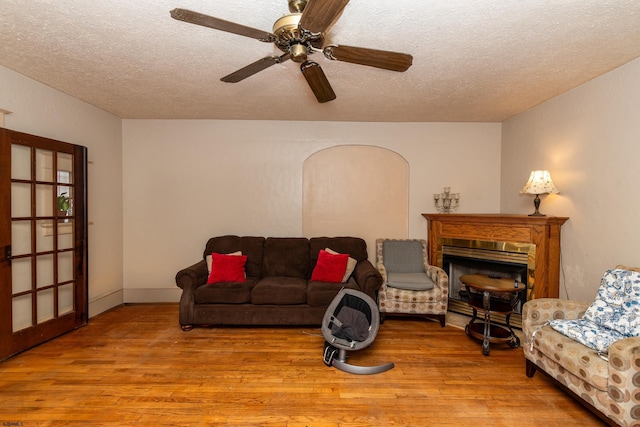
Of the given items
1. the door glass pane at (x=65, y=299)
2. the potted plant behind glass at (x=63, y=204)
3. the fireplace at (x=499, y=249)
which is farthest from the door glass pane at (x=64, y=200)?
the fireplace at (x=499, y=249)

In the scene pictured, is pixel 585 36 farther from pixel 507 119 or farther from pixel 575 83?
pixel 507 119

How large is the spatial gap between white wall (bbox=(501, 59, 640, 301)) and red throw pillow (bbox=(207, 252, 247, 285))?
11.6 feet

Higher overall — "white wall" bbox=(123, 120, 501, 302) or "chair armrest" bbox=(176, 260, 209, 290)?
"white wall" bbox=(123, 120, 501, 302)

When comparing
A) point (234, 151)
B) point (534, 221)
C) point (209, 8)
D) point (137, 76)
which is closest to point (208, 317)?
point (234, 151)

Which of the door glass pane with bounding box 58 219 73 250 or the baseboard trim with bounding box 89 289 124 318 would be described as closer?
the door glass pane with bounding box 58 219 73 250

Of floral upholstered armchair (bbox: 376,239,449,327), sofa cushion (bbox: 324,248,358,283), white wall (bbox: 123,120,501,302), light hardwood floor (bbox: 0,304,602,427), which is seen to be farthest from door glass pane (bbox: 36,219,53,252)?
floral upholstered armchair (bbox: 376,239,449,327)

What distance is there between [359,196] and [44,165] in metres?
3.59

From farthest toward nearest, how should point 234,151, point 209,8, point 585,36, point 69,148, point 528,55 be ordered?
point 234,151
point 69,148
point 528,55
point 585,36
point 209,8

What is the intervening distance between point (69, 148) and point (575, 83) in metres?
5.12

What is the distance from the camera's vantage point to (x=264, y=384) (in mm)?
2391

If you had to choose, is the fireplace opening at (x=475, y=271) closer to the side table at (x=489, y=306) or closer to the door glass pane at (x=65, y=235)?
the side table at (x=489, y=306)

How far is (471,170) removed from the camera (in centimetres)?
442

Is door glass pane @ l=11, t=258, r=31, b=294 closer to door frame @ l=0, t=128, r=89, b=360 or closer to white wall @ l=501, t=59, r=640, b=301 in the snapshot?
door frame @ l=0, t=128, r=89, b=360

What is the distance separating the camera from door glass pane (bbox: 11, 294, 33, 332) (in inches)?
111
